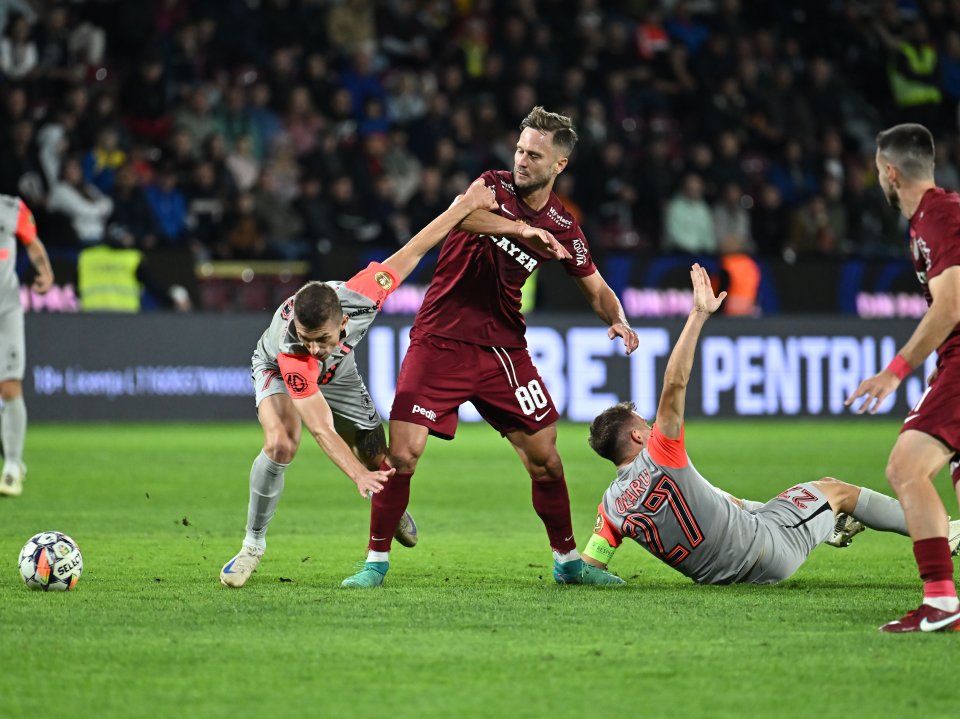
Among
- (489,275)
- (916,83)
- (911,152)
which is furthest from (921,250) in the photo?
(916,83)

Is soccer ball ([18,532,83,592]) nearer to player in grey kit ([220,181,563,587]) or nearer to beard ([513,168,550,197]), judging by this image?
player in grey kit ([220,181,563,587])

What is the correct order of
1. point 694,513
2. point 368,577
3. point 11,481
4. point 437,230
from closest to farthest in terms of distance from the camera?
point 694,513
point 437,230
point 368,577
point 11,481

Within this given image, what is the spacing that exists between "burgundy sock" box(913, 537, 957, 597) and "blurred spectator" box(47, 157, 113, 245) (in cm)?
1351

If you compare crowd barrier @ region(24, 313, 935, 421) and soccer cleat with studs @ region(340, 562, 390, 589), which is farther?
crowd barrier @ region(24, 313, 935, 421)

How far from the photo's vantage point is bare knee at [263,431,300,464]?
6992 mm

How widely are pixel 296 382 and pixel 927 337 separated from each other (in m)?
2.73

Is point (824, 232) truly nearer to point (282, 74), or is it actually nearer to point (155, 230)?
point (282, 74)

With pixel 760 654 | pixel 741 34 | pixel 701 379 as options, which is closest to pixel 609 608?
pixel 760 654

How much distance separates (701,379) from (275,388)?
12.0 m

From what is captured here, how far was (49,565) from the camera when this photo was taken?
21.7ft

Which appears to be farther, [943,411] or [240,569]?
[240,569]

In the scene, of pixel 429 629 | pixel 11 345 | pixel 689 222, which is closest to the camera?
pixel 429 629

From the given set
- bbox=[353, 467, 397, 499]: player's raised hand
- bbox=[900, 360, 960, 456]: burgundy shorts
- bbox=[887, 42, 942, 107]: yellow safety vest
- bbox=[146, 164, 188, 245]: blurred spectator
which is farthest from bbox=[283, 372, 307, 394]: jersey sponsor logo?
bbox=[887, 42, 942, 107]: yellow safety vest

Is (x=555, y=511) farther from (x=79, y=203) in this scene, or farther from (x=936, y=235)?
(x=79, y=203)
